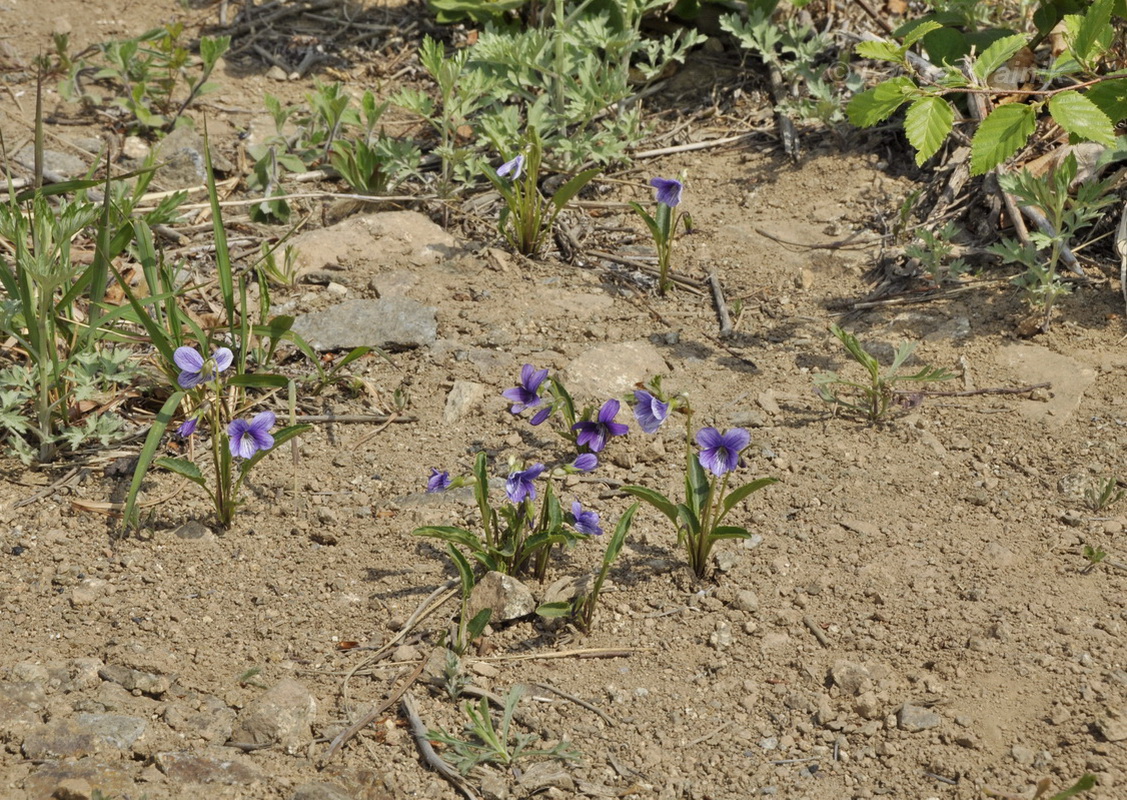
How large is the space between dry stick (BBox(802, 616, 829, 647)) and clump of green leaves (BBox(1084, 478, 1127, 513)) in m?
0.82

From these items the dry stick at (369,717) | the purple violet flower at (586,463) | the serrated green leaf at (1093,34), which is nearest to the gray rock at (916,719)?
the purple violet flower at (586,463)

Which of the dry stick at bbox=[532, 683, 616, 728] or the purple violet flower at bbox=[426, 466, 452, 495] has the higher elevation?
the purple violet flower at bbox=[426, 466, 452, 495]

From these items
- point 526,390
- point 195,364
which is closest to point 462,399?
point 526,390

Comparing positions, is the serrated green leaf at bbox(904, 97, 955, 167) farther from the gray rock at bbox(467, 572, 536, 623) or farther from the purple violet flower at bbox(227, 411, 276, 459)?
the purple violet flower at bbox(227, 411, 276, 459)

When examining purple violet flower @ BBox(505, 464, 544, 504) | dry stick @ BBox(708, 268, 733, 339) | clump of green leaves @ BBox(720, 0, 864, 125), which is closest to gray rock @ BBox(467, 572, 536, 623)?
purple violet flower @ BBox(505, 464, 544, 504)

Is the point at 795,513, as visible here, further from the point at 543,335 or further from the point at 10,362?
the point at 10,362

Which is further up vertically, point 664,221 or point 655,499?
point 664,221

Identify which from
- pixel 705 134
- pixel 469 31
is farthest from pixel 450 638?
pixel 469 31

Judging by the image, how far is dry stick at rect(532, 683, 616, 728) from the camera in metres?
2.43

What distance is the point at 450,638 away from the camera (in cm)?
262

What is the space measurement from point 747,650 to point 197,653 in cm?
124

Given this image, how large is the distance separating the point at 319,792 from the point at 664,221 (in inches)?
87.9

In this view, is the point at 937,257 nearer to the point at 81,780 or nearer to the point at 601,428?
the point at 601,428

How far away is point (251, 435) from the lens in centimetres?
285
